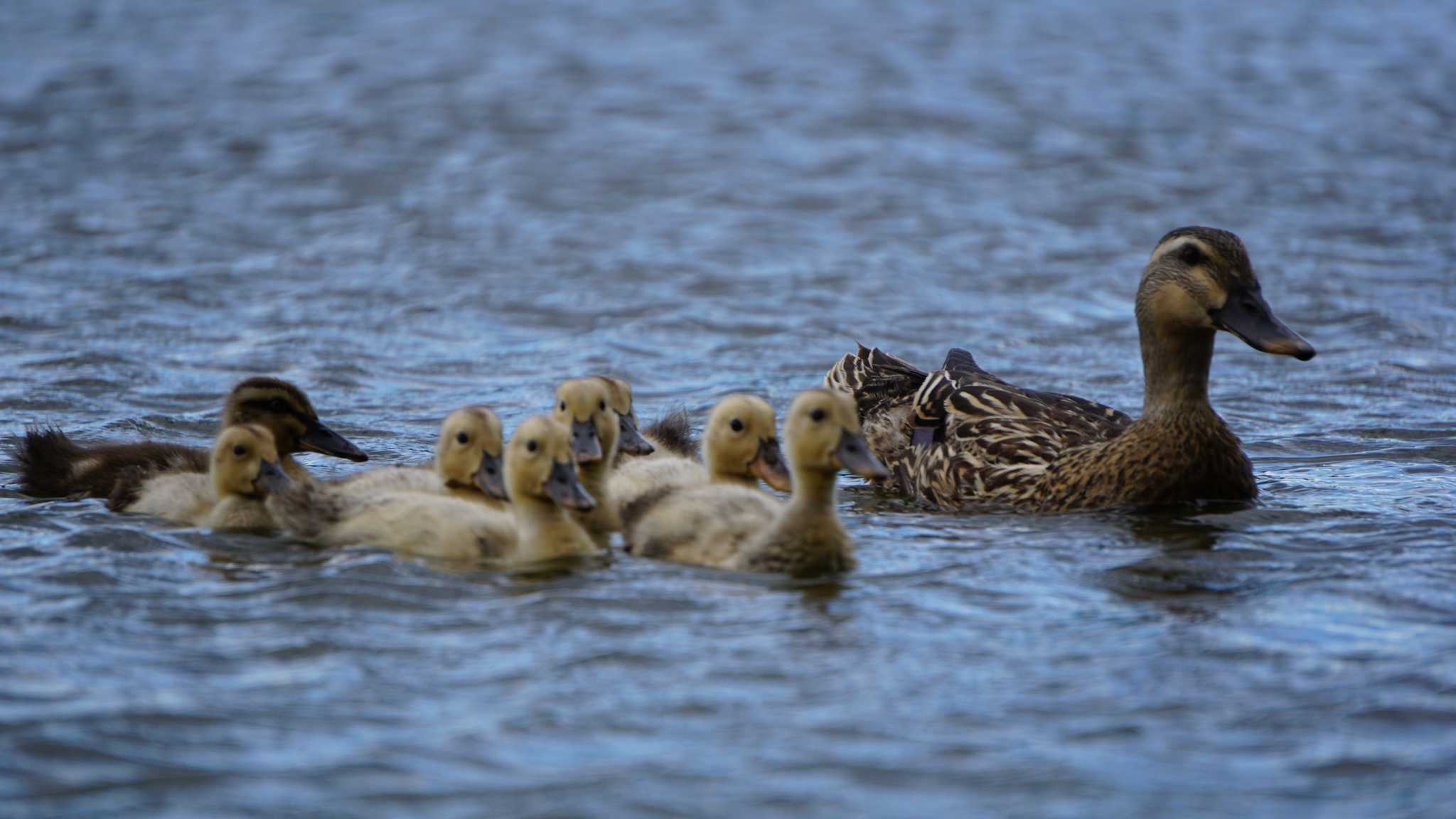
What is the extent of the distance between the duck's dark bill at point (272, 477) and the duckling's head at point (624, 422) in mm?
1428

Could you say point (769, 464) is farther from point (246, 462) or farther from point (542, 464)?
point (246, 462)

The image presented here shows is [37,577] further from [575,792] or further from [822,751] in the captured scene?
[822,751]

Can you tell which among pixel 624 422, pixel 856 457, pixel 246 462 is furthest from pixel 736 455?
pixel 246 462

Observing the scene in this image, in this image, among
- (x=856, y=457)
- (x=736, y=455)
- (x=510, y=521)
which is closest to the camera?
(x=856, y=457)

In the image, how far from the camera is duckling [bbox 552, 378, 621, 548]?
768 cm

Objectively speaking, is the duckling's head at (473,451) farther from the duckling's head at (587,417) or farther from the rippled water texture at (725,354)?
the rippled water texture at (725,354)

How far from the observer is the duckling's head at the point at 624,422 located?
325 inches

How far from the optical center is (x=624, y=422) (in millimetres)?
8344

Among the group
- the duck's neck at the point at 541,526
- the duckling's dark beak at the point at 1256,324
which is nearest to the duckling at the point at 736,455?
the duck's neck at the point at 541,526

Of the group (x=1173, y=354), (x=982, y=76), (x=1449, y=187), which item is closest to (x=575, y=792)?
(x=1173, y=354)

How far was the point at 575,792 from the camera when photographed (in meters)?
5.26

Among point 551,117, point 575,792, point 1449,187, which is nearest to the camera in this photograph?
point 575,792

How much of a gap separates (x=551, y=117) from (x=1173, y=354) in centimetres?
1358

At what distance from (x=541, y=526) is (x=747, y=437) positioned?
1.00 metres
